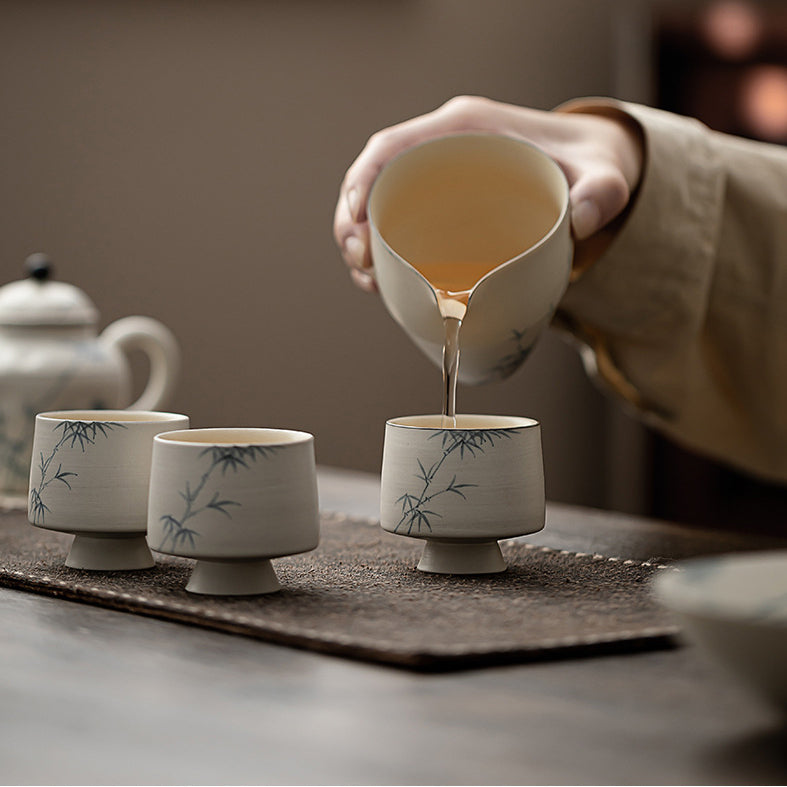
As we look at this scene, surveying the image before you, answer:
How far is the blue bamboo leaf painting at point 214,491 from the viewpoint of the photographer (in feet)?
2.54

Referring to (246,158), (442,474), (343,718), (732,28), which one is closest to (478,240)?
(442,474)

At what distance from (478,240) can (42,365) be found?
1.52ft

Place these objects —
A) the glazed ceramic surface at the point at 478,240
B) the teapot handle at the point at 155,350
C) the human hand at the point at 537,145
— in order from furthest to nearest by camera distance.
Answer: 1. the teapot handle at the point at 155,350
2. the human hand at the point at 537,145
3. the glazed ceramic surface at the point at 478,240

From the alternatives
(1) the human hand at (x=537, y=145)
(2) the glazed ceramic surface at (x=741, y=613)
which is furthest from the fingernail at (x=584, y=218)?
(2) the glazed ceramic surface at (x=741, y=613)

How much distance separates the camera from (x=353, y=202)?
3.55 feet

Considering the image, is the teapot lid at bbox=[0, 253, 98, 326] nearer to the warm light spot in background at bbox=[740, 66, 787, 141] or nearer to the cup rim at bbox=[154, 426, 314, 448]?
the cup rim at bbox=[154, 426, 314, 448]

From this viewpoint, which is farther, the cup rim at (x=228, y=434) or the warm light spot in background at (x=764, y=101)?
the warm light spot in background at (x=764, y=101)

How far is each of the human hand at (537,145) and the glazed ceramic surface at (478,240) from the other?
3 centimetres

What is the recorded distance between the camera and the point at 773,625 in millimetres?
480

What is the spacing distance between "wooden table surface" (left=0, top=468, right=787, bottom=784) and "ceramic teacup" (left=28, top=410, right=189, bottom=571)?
144mm

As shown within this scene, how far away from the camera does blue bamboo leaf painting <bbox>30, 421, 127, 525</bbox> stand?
0.88m

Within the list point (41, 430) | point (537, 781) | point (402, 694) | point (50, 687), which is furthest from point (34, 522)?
point (537, 781)

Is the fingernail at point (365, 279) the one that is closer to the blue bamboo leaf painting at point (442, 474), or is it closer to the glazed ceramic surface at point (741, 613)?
the blue bamboo leaf painting at point (442, 474)

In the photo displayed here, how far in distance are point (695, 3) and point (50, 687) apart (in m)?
2.87
